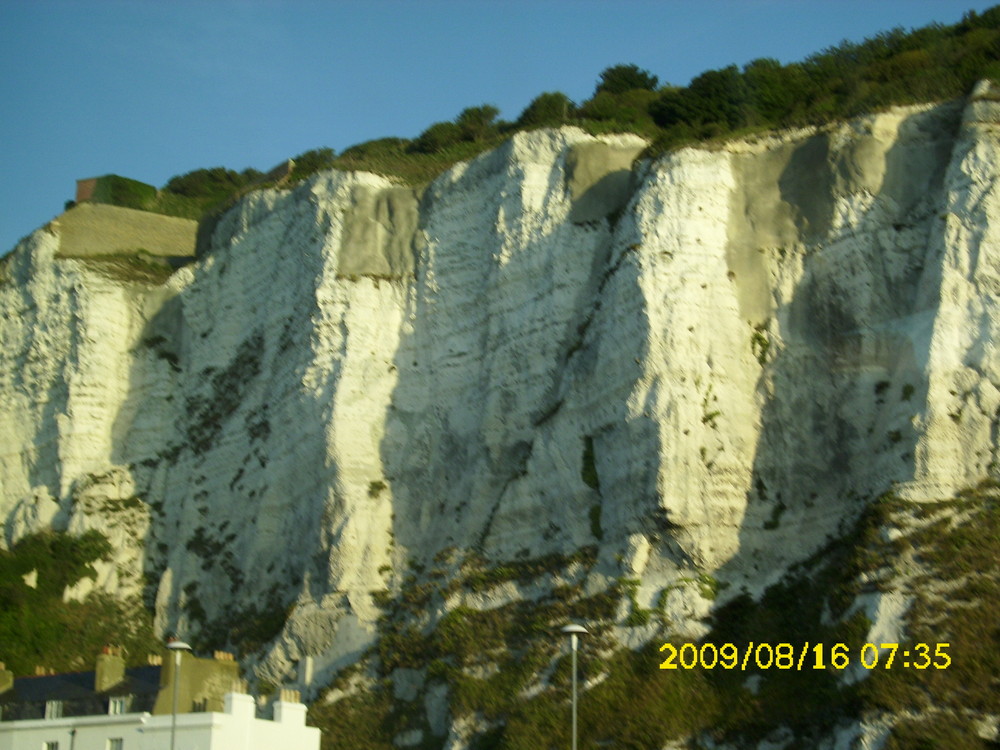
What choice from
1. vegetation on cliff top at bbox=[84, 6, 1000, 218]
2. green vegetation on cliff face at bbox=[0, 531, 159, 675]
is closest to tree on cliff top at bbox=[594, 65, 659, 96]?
vegetation on cliff top at bbox=[84, 6, 1000, 218]

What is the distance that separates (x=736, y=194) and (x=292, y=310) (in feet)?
49.9

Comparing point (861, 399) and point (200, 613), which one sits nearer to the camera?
point (861, 399)

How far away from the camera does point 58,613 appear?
4634 cm

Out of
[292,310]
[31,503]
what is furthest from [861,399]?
[31,503]

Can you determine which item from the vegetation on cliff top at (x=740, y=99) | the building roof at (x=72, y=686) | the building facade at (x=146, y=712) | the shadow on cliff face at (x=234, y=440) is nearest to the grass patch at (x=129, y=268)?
the shadow on cliff face at (x=234, y=440)

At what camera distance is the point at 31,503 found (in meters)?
50.8

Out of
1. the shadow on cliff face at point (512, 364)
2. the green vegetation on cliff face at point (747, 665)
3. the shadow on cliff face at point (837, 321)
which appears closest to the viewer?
the green vegetation on cliff face at point (747, 665)

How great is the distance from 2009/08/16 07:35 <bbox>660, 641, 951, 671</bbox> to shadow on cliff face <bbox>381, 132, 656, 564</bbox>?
14.9 feet

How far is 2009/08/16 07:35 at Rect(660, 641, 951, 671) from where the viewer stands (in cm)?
3070

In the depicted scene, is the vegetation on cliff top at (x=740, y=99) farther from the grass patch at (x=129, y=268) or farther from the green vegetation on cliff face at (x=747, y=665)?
the green vegetation on cliff face at (x=747, y=665)

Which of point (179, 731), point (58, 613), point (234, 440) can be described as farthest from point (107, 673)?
A: point (234, 440)

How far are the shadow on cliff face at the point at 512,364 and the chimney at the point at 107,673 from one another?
8.10 meters

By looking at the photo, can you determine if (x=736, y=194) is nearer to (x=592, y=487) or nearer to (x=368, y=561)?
(x=592, y=487)

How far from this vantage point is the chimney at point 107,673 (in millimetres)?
37812
